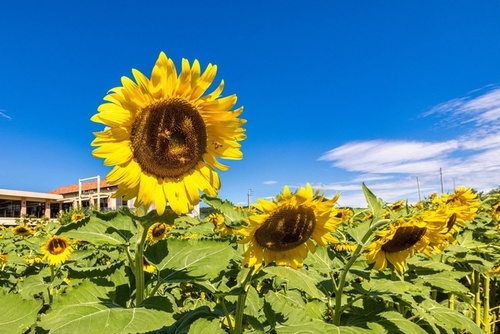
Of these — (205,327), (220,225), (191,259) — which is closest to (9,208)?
(220,225)

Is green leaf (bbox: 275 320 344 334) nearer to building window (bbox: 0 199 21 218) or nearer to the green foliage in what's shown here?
the green foliage

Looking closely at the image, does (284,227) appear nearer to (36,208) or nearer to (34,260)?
(34,260)

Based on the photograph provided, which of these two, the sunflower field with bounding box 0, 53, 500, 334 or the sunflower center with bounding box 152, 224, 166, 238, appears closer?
the sunflower field with bounding box 0, 53, 500, 334

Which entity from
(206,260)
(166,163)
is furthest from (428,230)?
(166,163)

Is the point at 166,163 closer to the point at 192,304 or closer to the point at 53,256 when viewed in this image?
the point at 192,304

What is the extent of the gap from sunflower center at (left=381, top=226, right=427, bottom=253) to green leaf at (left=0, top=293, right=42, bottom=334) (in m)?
1.86

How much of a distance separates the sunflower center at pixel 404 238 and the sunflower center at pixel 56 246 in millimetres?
3498

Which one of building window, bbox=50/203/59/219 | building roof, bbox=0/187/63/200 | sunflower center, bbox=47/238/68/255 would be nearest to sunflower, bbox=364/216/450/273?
sunflower center, bbox=47/238/68/255

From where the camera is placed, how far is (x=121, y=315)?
156cm

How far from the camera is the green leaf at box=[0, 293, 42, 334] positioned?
5.62 feet

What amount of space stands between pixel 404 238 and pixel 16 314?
2045mm

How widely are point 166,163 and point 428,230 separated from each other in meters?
1.63

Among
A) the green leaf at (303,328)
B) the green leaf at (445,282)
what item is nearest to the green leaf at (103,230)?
the green leaf at (303,328)

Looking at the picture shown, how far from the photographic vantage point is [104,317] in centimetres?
155
